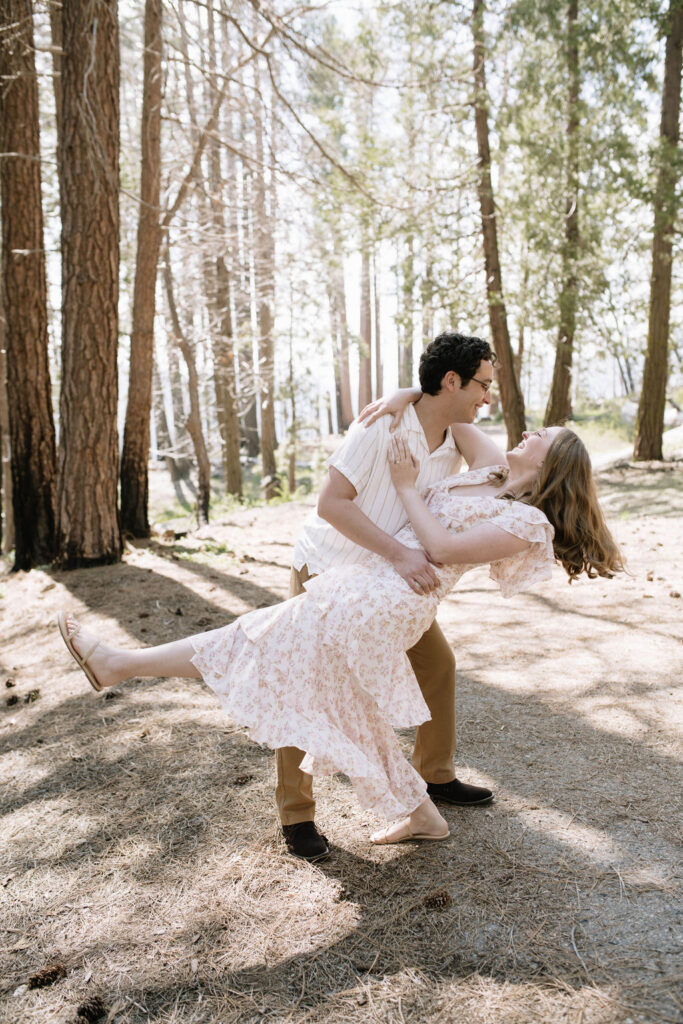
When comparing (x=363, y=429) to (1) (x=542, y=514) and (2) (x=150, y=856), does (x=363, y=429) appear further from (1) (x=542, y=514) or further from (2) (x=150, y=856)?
(2) (x=150, y=856)

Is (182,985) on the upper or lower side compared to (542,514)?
lower

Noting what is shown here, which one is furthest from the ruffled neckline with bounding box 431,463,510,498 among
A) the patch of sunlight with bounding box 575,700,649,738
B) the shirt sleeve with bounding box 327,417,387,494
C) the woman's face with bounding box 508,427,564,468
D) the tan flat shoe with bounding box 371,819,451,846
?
the patch of sunlight with bounding box 575,700,649,738

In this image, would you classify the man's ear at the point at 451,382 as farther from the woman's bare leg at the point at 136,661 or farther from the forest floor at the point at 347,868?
the forest floor at the point at 347,868

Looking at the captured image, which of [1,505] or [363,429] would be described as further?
[1,505]

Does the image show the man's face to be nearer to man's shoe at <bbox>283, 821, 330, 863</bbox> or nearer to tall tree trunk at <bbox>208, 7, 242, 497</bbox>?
man's shoe at <bbox>283, 821, 330, 863</bbox>

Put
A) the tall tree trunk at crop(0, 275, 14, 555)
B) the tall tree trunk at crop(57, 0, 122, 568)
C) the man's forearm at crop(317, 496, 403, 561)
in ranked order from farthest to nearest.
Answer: the tall tree trunk at crop(0, 275, 14, 555), the tall tree trunk at crop(57, 0, 122, 568), the man's forearm at crop(317, 496, 403, 561)

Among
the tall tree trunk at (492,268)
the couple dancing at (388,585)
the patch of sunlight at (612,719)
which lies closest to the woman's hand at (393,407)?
the couple dancing at (388,585)

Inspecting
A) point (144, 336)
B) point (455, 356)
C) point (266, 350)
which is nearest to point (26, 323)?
point (144, 336)

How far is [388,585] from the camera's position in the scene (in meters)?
2.54

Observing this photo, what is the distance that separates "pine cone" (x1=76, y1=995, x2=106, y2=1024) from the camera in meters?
2.09

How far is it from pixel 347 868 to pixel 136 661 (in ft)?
3.40

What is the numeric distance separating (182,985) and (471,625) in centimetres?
391

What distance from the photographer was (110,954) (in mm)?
2354

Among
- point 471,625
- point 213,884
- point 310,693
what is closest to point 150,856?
point 213,884
